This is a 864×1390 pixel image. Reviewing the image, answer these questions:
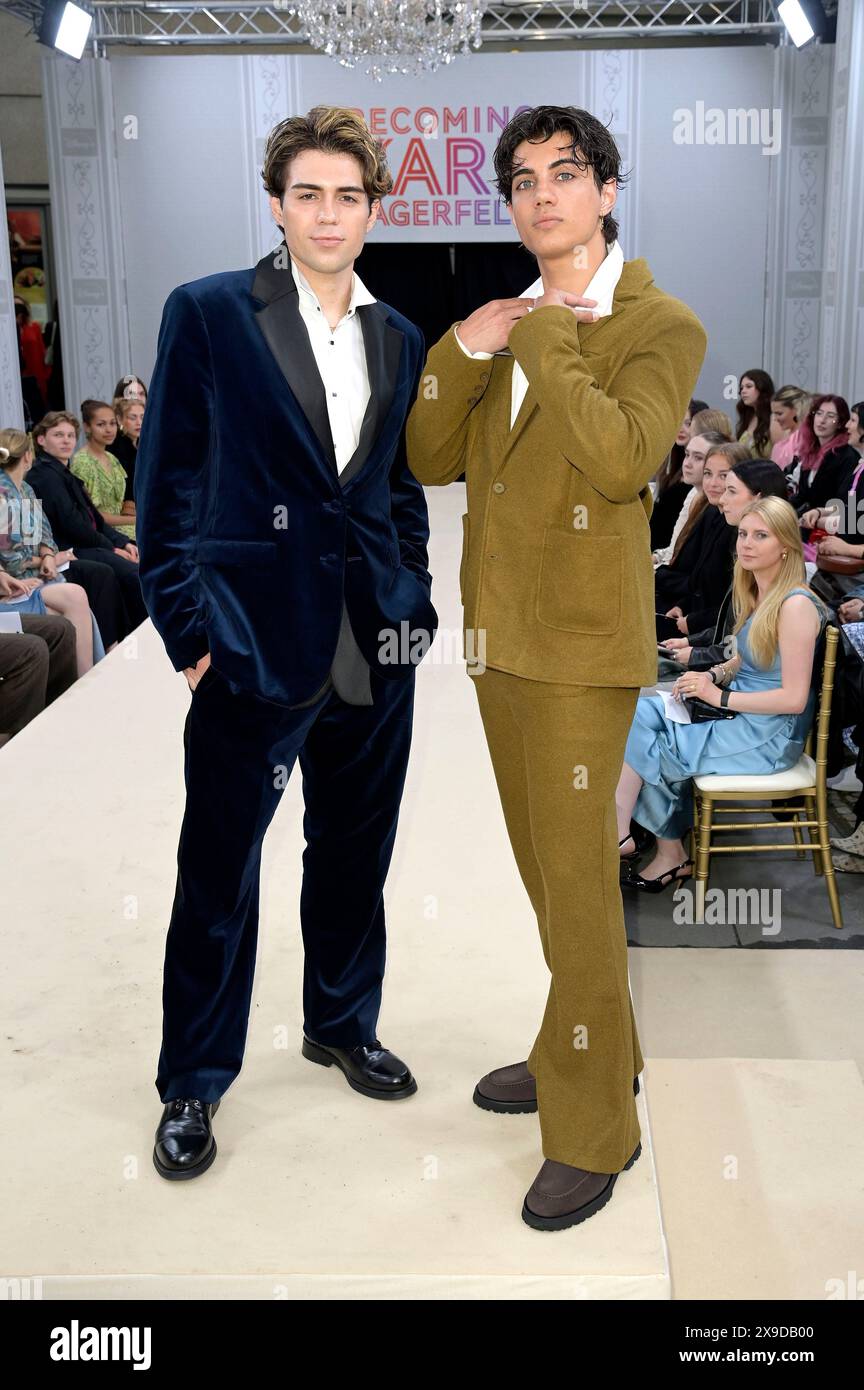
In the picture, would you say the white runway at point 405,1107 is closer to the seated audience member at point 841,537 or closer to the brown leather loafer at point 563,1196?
the brown leather loafer at point 563,1196

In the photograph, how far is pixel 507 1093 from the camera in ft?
6.99

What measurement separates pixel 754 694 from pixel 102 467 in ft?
14.8

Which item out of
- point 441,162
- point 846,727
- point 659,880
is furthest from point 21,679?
point 441,162

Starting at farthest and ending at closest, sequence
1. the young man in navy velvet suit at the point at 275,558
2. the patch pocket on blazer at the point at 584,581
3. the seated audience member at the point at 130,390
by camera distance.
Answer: the seated audience member at the point at 130,390 < the young man in navy velvet suit at the point at 275,558 < the patch pocket on blazer at the point at 584,581

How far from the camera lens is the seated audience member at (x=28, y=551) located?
212 inches

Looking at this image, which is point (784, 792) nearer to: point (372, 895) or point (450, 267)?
point (372, 895)

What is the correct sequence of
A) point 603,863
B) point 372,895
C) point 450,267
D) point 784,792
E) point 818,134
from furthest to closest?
point 450,267, point 818,134, point 784,792, point 372,895, point 603,863

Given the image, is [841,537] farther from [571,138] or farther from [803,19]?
[803,19]

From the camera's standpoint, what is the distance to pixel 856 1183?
2418 mm

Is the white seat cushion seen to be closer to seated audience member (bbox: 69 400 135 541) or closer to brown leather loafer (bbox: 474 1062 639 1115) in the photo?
brown leather loafer (bbox: 474 1062 639 1115)

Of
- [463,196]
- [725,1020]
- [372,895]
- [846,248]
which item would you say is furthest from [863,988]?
[463,196]

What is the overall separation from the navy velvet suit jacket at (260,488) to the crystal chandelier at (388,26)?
738cm

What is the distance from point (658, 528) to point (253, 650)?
5130 millimetres

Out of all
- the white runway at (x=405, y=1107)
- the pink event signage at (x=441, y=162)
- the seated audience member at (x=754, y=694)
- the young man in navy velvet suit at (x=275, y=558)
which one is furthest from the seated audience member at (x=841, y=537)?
the pink event signage at (x=441, y=162)
